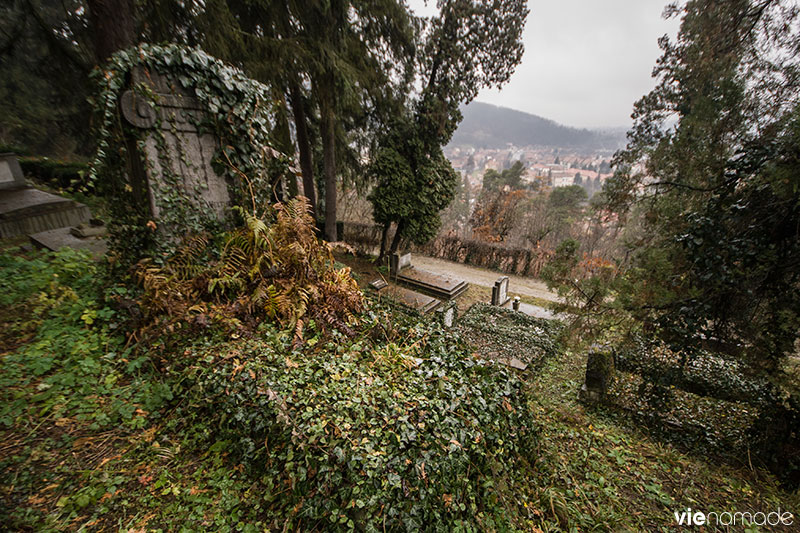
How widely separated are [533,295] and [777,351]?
927 centimetres

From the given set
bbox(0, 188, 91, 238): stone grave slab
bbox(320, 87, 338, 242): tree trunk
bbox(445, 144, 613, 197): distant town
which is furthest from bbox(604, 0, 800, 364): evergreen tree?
bbox(445, 144, 613, 197): distant town

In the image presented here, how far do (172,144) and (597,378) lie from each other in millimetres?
7570

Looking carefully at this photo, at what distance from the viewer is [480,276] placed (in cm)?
1522

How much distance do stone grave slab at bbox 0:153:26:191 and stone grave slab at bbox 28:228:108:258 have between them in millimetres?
2672

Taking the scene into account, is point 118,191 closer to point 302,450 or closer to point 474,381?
point 302,450

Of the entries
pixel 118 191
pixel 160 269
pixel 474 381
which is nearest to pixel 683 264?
pixel 474 381

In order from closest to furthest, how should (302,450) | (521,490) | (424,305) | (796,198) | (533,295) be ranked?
(302,450)
(521,490)
(796,198)
(424,305)
(533,295)

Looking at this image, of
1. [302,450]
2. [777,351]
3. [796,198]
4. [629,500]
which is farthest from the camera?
[777,351]

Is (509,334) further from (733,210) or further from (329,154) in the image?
(329,154)

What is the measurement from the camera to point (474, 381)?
3.05 meters

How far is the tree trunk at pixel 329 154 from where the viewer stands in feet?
23.5

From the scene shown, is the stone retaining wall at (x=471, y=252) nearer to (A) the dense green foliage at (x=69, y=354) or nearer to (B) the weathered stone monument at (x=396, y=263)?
(B) the weathered stone monument at (x=396, y=263)

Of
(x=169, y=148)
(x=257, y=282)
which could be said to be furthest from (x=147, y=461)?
(x=169, y=148)

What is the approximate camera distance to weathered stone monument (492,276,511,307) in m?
10.9
